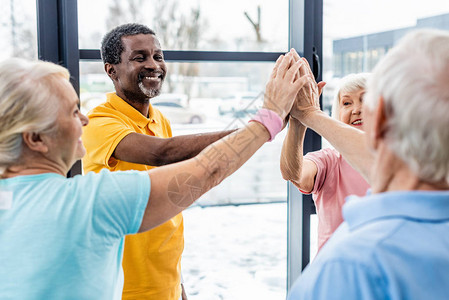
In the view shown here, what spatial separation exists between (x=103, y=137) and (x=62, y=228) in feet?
2.36

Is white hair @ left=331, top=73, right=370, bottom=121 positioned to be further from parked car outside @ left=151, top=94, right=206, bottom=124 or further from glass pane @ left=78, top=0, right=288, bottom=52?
parked car outside @ left=151, top=94, right=206, bottom=124

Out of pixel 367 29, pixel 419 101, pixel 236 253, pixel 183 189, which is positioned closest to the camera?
pixel 419 101

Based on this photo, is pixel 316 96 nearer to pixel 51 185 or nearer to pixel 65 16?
pixel 51 185

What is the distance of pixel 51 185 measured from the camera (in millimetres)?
988

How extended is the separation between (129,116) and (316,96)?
75cm

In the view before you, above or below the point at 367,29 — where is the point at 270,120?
below

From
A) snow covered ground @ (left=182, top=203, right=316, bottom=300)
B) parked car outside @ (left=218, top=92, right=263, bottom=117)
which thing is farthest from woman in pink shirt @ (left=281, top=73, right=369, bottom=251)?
snow covered ground @ (left=182, top=203, right=316, bottom=300)

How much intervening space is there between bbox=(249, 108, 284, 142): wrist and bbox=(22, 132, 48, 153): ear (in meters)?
0.55

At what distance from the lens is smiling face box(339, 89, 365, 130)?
1.77 metres

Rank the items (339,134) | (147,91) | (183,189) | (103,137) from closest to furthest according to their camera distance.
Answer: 1. (183,189)
2. (339,134)
3. (103,137)
4. (147,91)

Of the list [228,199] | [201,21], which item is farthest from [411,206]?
[228,199]

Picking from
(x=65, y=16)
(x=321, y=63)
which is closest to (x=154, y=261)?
(x=65, y=16)

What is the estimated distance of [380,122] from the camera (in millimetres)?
739

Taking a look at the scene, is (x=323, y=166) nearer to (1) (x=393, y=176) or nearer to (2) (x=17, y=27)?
(1) (x=393, y=176)
